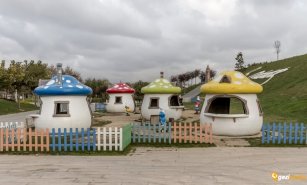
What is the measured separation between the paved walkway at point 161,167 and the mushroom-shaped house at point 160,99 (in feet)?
41.6

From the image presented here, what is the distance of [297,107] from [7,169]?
1063 inches

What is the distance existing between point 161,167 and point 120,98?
1075 inches

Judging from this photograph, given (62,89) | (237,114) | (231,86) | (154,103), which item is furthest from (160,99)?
(62,89)

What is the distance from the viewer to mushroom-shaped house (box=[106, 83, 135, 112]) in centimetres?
3688

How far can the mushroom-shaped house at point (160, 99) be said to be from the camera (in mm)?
26067

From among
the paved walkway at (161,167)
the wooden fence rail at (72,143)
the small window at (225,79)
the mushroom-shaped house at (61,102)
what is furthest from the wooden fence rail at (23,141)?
the small window at (225,79)

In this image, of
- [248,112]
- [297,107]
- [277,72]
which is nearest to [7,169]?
[248,112]

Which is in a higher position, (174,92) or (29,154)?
(174,92)

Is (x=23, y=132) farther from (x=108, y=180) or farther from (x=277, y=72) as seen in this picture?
(x=277, y=72)

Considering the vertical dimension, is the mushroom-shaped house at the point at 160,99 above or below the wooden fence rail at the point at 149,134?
above

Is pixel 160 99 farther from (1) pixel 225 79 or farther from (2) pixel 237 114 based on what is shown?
(2) pixel 237 114

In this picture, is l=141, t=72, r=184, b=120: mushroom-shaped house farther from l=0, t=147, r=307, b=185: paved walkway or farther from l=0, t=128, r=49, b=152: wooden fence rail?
l=0, t=128, r=49, b=152: wooden fence rail

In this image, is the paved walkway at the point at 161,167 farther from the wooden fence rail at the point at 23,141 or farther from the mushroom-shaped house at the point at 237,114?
the mushroom-shaped house at the point at 237,114

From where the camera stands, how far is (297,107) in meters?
31.2
